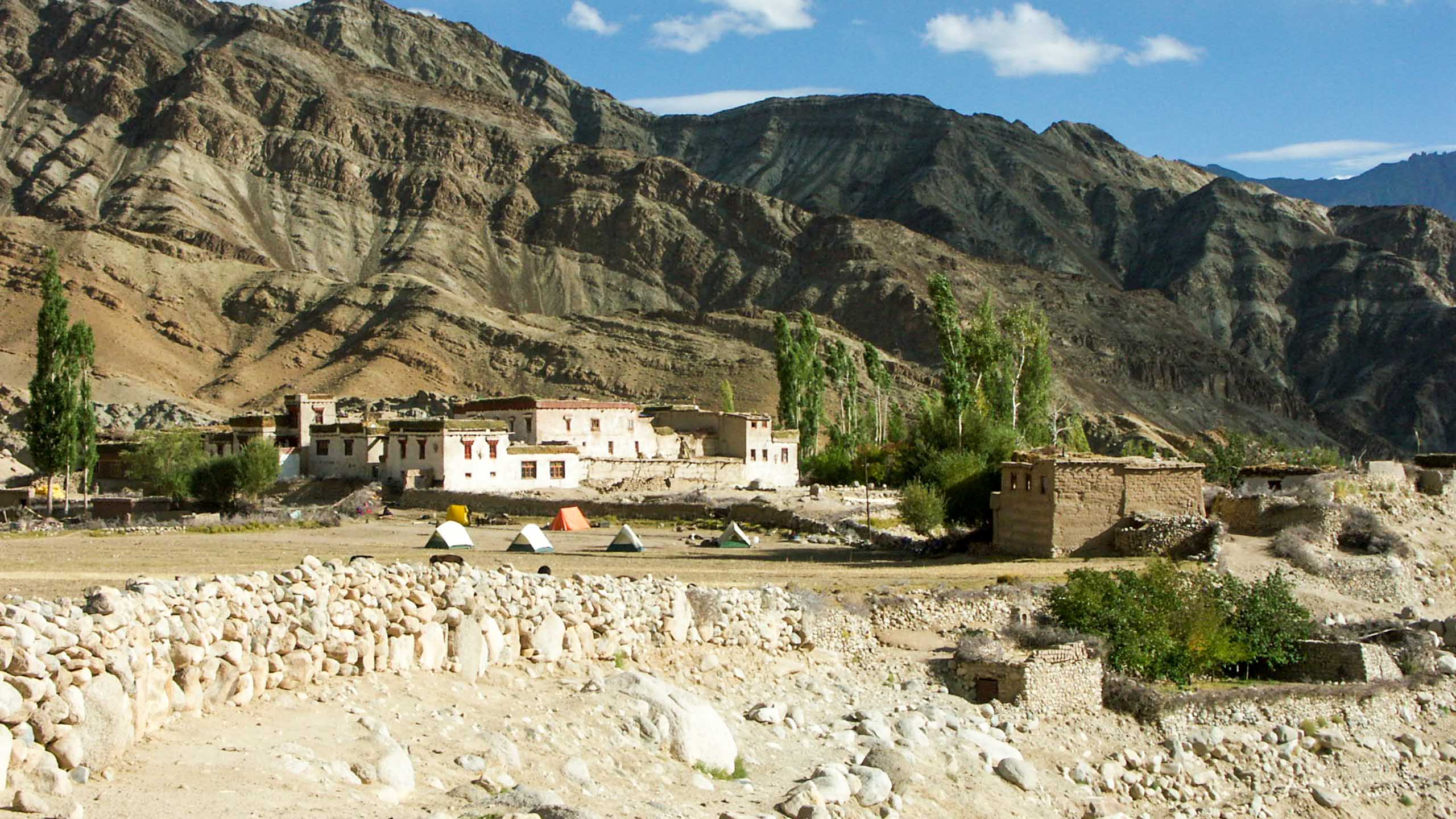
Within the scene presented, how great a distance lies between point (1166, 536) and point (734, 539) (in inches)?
477

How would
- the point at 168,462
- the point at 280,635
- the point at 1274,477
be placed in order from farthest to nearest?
the point at 168,462 < the point at 1274,477 < the point at 280,635

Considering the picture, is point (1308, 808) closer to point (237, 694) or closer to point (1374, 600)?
A: point (1374, 600)

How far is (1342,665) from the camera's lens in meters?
21.4

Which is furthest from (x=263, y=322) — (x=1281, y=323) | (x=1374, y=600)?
(x=1281, y=323)

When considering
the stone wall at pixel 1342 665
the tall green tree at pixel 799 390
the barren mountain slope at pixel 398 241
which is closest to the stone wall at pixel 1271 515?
the stone wall at pixel 1342 665

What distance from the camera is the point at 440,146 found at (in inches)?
6767

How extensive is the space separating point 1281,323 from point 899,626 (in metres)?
163

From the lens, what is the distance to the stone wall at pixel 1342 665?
21219 mm

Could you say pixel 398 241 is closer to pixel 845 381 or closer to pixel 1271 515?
pixel 845 381

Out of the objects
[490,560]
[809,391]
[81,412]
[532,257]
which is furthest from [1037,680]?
[532,257]

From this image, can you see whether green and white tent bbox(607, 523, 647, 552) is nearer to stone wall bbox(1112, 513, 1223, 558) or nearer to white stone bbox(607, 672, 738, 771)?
stone wall bbox(1112, 513, 1223, 558)

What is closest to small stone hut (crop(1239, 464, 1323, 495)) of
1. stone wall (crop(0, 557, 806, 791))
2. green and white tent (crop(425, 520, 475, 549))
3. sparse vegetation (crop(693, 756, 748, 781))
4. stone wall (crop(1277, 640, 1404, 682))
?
stone wall (crop(1277, 640, 1404, 682))

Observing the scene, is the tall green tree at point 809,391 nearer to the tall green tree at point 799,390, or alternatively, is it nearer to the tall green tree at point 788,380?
the tall green tree at point 799,390

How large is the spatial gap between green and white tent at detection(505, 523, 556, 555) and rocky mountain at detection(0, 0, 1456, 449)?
65568 millimetres
